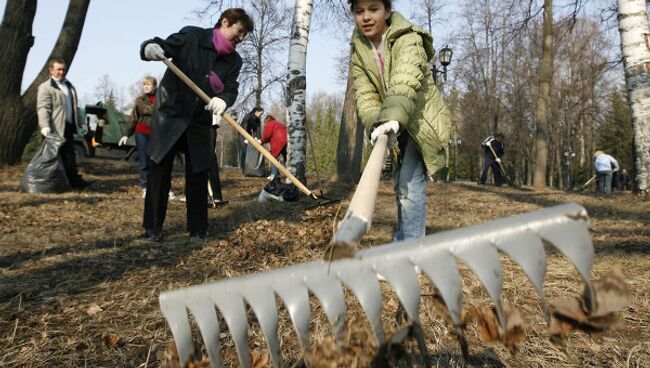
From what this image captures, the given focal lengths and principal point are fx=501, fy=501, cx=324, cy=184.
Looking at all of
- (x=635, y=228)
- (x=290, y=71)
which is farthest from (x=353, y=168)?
(x=635, y=228)

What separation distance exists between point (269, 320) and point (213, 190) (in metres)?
5.81

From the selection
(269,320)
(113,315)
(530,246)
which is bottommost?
(113,315)

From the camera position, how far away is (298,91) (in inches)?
330

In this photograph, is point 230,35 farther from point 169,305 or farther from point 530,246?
point 530,246

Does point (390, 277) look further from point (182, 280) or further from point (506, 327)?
A: point (182, 280)

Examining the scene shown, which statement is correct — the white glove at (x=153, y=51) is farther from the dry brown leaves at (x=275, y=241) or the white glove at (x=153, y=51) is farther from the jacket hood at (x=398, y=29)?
the jacket hood at (x=398, y=29)

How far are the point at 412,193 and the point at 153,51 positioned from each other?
251 centimetres

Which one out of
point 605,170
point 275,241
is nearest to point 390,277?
point 275,241

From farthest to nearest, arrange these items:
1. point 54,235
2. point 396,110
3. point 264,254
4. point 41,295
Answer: point 54,235 < point 264,254 < point 41,295 < point 396,110

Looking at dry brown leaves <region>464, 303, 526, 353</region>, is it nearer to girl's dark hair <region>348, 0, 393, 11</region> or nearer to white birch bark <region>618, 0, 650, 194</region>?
girl's dark hair <region>348, 0, 393, 11</region>

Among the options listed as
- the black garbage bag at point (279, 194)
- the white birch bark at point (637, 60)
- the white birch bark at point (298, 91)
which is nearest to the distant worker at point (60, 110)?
the black garbage bag at point (279, 194)

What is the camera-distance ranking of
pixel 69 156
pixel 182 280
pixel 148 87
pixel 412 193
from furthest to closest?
pixel 69 156 < pixel 148 87 < pixel 182 280 < pixel 412 193

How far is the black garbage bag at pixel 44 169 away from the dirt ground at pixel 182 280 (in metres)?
0.24

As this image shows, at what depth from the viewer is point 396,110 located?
2244 mm
